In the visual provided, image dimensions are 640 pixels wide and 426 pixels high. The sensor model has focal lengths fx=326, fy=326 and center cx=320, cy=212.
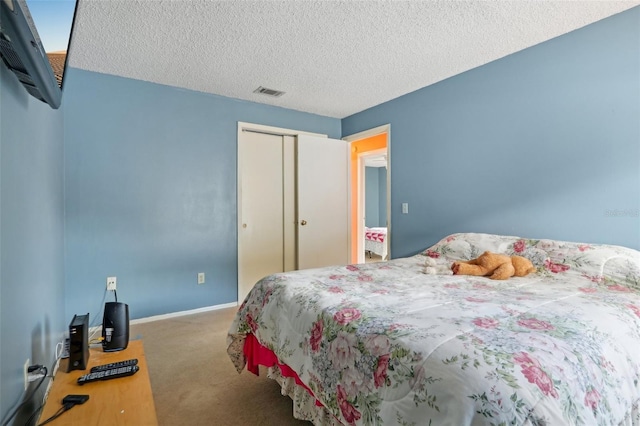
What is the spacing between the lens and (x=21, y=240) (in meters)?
1.14

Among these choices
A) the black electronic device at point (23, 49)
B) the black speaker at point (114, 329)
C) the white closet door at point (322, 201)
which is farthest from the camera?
the white closet door at point (322, 201)

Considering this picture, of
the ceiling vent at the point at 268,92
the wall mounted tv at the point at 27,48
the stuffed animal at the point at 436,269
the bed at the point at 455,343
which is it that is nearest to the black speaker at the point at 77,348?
the bed at the point at 455,343

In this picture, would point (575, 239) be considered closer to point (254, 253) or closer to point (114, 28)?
point (254, 253)

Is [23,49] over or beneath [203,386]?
over

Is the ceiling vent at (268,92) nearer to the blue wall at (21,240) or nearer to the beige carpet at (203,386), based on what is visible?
the blue wall at (21,240)

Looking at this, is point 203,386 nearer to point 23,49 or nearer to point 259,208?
point 23,49

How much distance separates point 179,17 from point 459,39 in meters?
1.94

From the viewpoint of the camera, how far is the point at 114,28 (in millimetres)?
2211

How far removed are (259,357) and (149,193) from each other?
2.12m

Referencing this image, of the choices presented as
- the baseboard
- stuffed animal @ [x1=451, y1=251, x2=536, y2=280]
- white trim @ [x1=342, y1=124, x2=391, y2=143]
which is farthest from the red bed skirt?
white trim @ [x1=342, y1=124, x2=391, y2=143]

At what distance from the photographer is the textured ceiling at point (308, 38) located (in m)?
2.00

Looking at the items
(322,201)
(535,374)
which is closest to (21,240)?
(535,374)

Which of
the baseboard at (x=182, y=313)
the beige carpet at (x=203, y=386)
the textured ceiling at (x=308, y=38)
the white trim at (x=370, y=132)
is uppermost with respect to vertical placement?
the textured ceiling at (x=308, y=38)

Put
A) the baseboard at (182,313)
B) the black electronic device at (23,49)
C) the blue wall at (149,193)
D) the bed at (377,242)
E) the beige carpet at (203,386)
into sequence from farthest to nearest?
the bed at (377,242) < the baseboard at (182,313) < the blue wall at (149,193) < the beige carpet at (203,386) < the black electronic device at (23,49)
